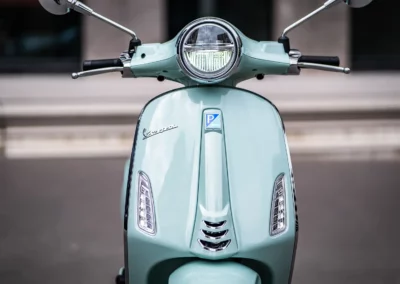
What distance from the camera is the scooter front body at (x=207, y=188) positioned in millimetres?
2693

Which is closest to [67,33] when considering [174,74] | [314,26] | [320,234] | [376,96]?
[314,26]

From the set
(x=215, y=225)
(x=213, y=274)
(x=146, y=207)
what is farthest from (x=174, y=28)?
(x=213, y=274)

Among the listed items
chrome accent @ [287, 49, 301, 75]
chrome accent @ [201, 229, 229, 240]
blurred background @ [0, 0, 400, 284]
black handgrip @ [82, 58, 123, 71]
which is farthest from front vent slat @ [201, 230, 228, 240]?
blurred background @ [0, 0, 400, 284]

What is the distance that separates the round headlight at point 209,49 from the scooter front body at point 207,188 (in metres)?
0.13

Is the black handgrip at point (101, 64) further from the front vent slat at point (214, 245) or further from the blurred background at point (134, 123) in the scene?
the blurred background at point (134, 123)

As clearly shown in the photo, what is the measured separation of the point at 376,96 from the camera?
23.9 ft

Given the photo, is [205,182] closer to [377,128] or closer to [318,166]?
[318,166]

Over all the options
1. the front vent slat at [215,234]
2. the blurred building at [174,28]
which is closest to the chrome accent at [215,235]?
the front vent slat at [215,234]

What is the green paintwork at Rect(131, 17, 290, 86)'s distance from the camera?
115 inches

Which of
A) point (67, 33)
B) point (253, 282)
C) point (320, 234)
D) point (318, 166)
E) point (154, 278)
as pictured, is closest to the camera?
point (253, 282)

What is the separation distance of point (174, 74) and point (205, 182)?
464mm

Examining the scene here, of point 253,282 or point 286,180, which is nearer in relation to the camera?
point 253,282

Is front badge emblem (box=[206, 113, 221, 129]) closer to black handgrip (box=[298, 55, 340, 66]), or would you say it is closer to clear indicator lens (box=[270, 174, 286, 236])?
clear indicator lens (box=[270, 174, 286, 236])

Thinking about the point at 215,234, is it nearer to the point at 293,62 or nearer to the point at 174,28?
the point at 293,62
